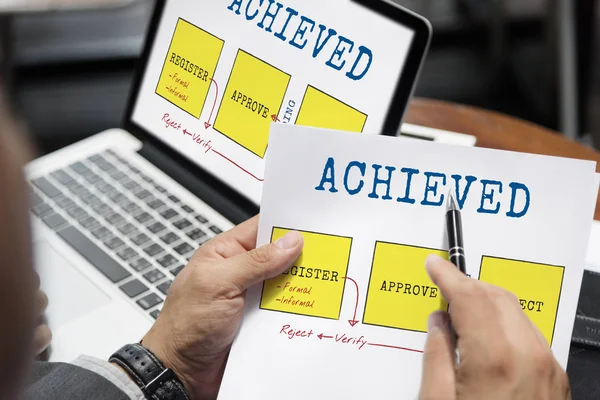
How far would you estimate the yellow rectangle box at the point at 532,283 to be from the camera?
599mm

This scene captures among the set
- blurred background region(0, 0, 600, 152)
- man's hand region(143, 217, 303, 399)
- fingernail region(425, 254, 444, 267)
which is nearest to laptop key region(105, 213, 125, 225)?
man's hand region(143, 217, 303, 399)

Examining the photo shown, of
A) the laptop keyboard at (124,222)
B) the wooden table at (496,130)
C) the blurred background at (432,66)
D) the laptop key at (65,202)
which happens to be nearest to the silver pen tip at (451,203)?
the laptop keyboard at (124,222)

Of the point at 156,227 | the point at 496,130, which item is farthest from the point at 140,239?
the point at 496,130

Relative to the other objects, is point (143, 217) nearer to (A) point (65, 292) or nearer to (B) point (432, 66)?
(A) point (65, 292)

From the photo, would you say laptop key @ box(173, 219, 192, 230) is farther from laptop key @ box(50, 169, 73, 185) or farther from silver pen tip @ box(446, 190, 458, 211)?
silver pen tip @ box(446, 190, 458, 211)

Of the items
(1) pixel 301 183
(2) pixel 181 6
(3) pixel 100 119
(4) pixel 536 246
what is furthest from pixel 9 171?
(3) pixel 100 119

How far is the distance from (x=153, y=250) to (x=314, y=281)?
271mm

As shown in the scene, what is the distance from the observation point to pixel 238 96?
78cm

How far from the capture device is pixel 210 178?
2.70ft

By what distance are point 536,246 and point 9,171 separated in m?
0.45

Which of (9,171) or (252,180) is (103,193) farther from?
(9,171)

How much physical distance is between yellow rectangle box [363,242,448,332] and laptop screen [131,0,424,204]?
5.4 inches

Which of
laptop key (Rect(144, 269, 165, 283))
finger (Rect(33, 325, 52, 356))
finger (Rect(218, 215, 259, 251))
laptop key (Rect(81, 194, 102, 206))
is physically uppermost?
finger (Rect(218, 215, 259, 251))

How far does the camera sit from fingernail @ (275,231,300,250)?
2.03 feet
